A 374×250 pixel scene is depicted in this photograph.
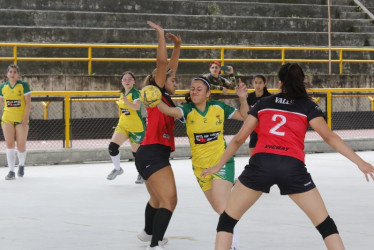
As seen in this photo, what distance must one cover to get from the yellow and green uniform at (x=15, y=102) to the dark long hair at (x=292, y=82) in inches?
372

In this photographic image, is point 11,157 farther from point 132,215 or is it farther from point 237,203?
point 237,203

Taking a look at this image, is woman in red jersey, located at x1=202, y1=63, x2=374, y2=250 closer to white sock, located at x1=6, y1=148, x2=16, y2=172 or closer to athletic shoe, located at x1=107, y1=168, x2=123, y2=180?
athletic shoe, located at x1=107, y1=168, x2=123, y2=180

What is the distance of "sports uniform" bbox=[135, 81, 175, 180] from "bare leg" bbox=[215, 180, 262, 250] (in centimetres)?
160

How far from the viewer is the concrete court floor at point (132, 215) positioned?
31.0 feet

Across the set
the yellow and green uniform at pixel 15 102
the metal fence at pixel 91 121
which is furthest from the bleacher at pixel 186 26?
the yellow and green uniform at pixel 15 102

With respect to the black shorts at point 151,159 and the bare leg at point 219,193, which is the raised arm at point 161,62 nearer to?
the black shorts at point 151,159

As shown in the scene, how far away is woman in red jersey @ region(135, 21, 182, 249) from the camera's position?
8.55 meters

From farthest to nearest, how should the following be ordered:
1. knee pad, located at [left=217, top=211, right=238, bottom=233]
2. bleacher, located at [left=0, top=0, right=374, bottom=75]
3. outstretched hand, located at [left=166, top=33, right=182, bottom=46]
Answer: bleacher, located at [left=0, top=0, right=374, bottom=75]
outstretched hand, located at [left=166, top=33, right=182, bottom=46]
knee pad, located at [left=217, top=211, right=238, bottom=233]

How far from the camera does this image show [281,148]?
7.13 m

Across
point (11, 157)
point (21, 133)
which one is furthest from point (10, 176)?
point (21, 133)

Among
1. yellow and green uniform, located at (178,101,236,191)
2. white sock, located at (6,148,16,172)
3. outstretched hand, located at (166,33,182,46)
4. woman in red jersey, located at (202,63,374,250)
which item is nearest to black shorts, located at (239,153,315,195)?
woman in red jersey, located at (202,63,374,250)

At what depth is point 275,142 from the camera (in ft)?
23.5

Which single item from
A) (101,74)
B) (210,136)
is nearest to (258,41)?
(101,74)

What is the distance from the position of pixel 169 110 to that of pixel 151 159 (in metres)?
0.52
